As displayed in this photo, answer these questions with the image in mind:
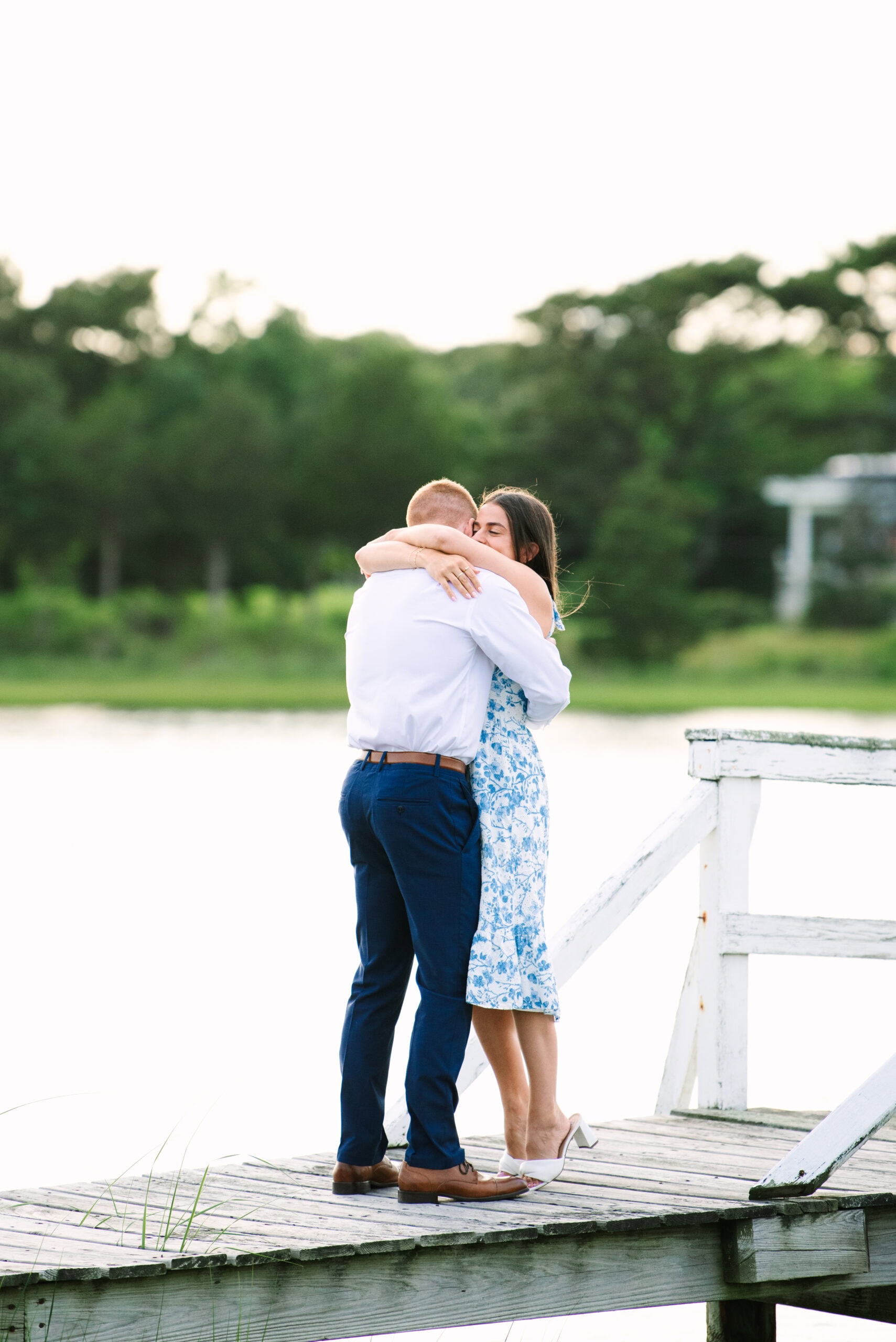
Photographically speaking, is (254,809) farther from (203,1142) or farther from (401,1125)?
(401,1125)

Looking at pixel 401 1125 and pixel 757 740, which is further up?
pixel 757 740

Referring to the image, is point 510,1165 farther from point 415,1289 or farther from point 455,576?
point 455,576

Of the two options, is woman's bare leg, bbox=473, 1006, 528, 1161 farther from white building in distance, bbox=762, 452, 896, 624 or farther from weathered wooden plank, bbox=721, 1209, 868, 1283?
white building in distance, bbox=762, 452, 896, 624

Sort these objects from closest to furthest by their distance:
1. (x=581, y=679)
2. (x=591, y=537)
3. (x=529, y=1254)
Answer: (x=529, y=1254)
(x=581, y=679)
(x=591, y=537)

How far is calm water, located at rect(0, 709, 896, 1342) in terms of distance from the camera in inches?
318

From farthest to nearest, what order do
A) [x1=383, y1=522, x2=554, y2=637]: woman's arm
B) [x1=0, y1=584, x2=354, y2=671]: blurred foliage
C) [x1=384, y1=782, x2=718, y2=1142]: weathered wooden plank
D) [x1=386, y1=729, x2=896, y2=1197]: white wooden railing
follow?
[x1=0, y1=584, x2=354, y2=671]: blurred foliage → [x1=386, y1=729, x2=896, y2=1197]: white wooden railing → [x1=384, y1=782, x2=718, y2=1142]: weathered wooden plank → [x1=383, y1=522, x2=554, y2=637]: woman's arm

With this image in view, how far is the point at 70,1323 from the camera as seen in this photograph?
11.6 feet

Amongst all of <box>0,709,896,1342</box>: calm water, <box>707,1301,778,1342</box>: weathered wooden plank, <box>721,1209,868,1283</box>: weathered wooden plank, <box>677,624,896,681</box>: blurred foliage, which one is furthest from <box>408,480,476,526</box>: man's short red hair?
<box>677,624,896,681</box>: blurred foliage

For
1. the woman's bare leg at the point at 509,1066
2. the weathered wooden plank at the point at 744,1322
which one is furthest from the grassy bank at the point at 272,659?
the woman's bare leg at the point at 509,1066

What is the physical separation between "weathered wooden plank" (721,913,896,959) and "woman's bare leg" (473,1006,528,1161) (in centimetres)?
109

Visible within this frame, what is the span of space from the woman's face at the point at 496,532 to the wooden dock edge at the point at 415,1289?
1469mm

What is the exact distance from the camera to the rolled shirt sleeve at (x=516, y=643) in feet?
13.3

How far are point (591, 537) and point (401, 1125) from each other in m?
45.2

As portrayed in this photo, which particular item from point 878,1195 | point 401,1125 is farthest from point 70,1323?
point 878,1195
